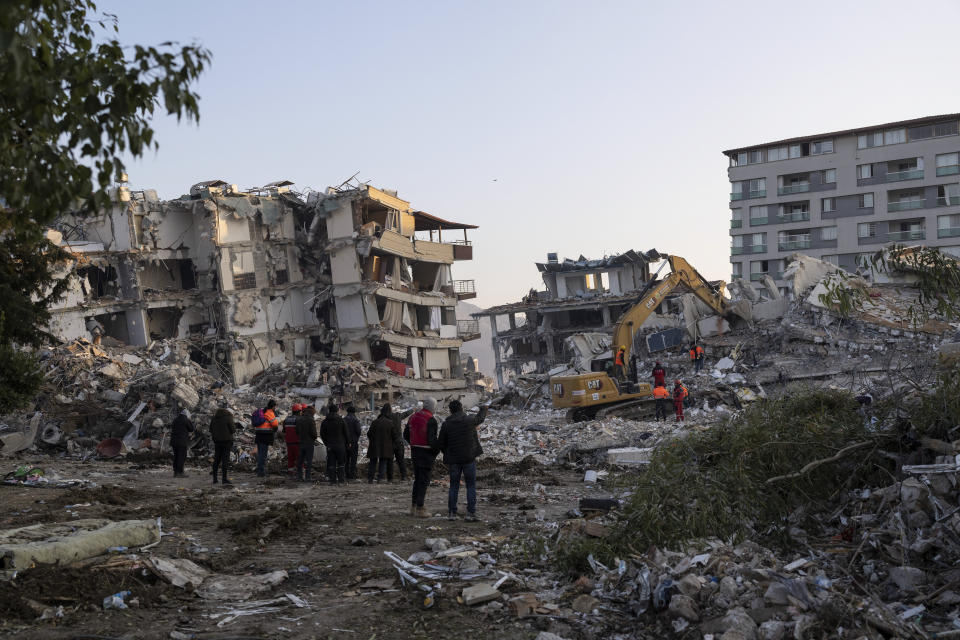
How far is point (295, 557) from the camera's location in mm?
8438

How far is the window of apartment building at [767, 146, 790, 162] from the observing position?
60.7m

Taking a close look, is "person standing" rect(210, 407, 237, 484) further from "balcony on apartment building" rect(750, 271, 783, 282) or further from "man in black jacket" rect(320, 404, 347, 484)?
"balcony on apartment building" rect(750, 271, 783, 282)

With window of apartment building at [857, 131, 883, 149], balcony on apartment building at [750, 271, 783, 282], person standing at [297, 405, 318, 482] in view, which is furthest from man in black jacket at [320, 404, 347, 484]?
window of apartment building at [857, 131, 883, 149]

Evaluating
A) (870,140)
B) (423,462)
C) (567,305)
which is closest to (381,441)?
(423,462)

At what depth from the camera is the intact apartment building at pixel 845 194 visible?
2189 inches

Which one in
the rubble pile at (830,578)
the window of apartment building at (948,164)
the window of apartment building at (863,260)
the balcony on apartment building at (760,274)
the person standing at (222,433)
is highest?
the window of apartment building at (948,164)

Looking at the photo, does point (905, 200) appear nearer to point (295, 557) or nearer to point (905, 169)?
point (905, 169)

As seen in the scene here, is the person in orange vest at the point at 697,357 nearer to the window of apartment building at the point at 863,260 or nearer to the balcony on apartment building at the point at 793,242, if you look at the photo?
the window of apartment building at the point at 863,260

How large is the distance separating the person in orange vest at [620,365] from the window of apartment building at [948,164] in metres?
41.3

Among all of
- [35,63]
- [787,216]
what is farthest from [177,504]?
[787,216]

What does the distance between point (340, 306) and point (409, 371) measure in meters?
4.89

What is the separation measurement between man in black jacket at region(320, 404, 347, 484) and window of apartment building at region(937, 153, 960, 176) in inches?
2112

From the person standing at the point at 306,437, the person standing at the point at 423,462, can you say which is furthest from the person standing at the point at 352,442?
the person standing at the point at 423,462

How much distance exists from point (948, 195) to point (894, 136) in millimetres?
5332
